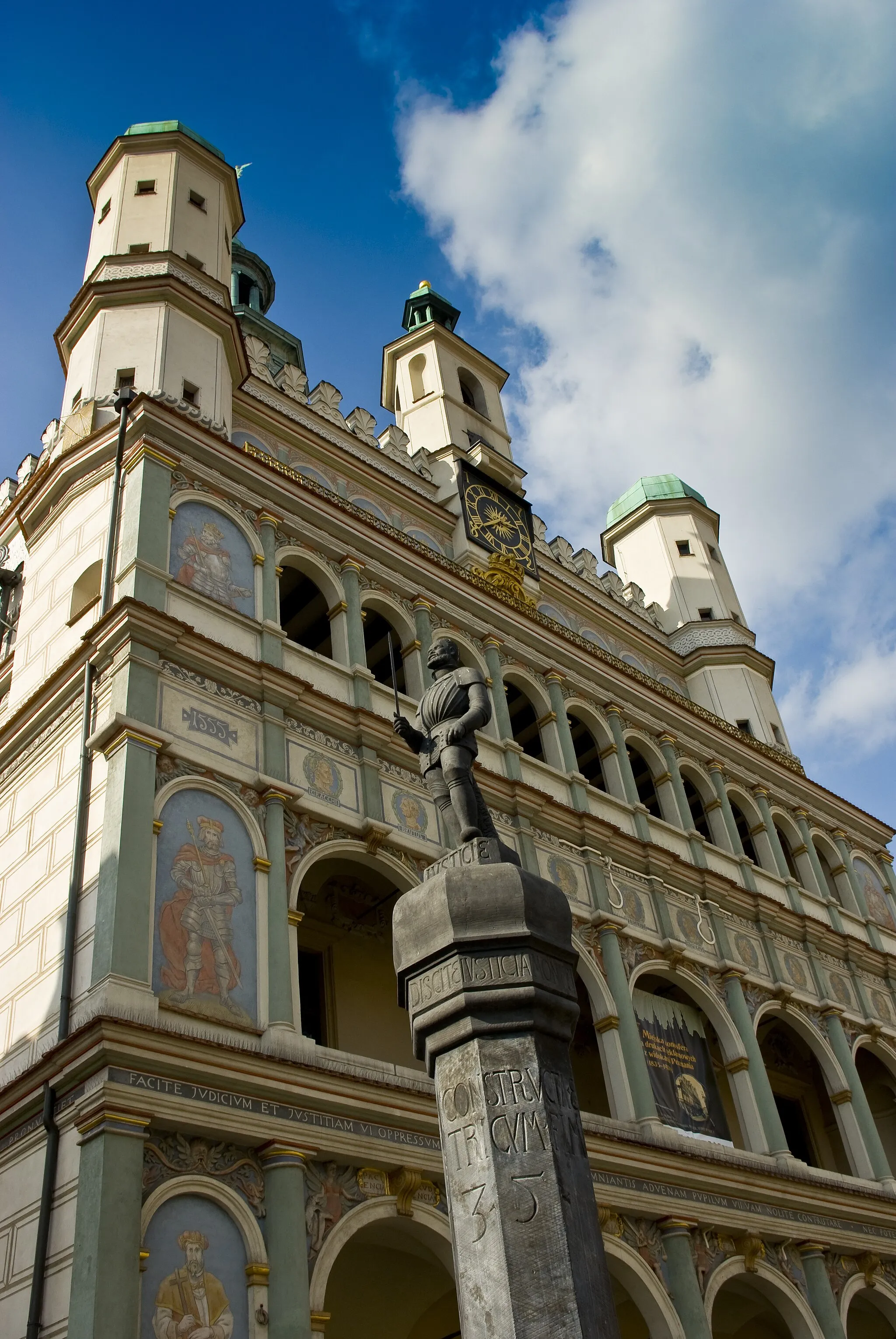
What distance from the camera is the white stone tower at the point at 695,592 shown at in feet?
91.9

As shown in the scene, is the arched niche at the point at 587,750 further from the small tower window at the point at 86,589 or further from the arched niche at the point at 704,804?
the small tower window at the point at 86,589

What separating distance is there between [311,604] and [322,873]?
4.72 m

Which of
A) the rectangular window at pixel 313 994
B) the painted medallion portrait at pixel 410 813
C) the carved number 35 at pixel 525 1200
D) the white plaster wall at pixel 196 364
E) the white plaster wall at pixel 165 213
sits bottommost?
the carved number 35 at pixel 525 1200

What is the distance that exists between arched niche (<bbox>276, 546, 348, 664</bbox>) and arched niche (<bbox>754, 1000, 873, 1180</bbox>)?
9.97 m

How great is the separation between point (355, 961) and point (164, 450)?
7313 mm

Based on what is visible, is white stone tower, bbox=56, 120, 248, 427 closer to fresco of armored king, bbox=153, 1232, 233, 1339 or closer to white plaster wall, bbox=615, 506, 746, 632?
fresco of armored king, bbox=153, 1232, 233, 1339

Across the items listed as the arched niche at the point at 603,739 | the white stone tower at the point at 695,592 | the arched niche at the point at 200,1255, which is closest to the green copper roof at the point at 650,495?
the white stone tower at the point at 695,592

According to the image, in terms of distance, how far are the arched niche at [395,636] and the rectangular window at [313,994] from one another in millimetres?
3866

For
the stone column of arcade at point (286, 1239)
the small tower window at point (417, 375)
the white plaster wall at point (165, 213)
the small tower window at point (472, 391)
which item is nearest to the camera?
the stone column of arcade at point (286, 1239)

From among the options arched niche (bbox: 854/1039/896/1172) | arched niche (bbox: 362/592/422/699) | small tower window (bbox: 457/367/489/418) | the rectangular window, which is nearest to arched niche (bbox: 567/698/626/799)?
arched niche (bbox: 362/592/422/699)

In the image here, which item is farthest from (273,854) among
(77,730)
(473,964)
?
(473,964)

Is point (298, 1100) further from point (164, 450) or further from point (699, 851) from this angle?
point (699, 851)

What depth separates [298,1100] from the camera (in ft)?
38.5

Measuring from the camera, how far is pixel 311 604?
19438mm
